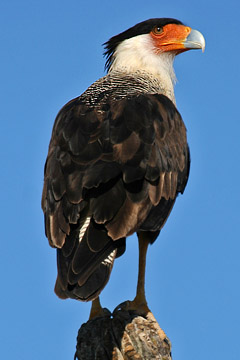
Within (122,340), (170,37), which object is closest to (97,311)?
(122,340)

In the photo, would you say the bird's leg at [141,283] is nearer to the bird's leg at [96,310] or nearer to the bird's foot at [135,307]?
the bird's foot at [135,307]

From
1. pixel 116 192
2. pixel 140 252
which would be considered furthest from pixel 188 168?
pixel 116 192

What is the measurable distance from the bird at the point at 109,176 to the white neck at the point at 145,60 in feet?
0.51

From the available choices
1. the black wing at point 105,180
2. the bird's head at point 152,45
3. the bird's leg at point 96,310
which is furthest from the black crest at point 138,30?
the bird's leg at point 96,310

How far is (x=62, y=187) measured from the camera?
6418 mm

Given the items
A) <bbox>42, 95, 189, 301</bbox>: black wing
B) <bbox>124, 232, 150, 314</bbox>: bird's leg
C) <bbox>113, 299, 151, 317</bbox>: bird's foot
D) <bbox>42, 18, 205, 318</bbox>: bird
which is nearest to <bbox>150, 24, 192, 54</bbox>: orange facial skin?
<bbox>42, 18, 205, 318</bbox>: bird

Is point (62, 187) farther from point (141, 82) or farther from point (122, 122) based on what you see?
point (141, 82)

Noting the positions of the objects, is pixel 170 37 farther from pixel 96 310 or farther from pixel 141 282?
pixel 96 310

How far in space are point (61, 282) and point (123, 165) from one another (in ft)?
4.03

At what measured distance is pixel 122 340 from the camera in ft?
19.0

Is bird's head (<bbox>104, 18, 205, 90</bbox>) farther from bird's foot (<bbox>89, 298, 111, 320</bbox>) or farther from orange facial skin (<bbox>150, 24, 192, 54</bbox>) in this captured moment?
bird's foot (<bbox>89, 298, 111, 320</bbox>)

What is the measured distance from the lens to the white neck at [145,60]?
8508 millimetres

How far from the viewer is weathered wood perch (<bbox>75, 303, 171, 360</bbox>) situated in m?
5.72

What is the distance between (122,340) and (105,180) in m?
1.35
